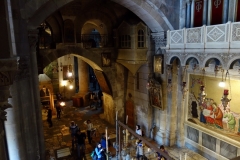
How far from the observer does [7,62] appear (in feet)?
10.5

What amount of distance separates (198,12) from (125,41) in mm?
4315

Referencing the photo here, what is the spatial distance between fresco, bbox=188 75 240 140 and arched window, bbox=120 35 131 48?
3.95 metres

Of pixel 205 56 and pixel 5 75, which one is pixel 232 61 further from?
pixel 5 75

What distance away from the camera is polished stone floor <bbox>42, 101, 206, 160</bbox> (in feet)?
30.5

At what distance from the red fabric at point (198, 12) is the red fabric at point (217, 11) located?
579mm

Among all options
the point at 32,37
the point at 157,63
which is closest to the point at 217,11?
the point at 157,63

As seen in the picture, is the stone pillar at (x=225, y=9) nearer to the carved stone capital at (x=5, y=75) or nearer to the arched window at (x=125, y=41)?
the arched window at (x=125, y=41)

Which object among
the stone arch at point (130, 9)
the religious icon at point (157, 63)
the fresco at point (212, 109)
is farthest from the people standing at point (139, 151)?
the stone arch at point (130, 9)

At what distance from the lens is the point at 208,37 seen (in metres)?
6.69

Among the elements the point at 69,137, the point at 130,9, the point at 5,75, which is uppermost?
the point at 130,9

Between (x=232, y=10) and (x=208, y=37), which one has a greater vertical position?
(x=232, y=10)

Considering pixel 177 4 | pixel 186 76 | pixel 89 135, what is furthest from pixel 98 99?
pixel 177 4

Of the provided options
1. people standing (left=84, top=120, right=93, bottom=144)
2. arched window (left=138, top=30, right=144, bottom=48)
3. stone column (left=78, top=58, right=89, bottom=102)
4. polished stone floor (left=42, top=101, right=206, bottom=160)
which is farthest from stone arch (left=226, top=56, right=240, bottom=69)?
stone column (left=78, top=58, right=89, bottom=102)

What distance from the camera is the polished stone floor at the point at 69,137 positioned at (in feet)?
30.5
